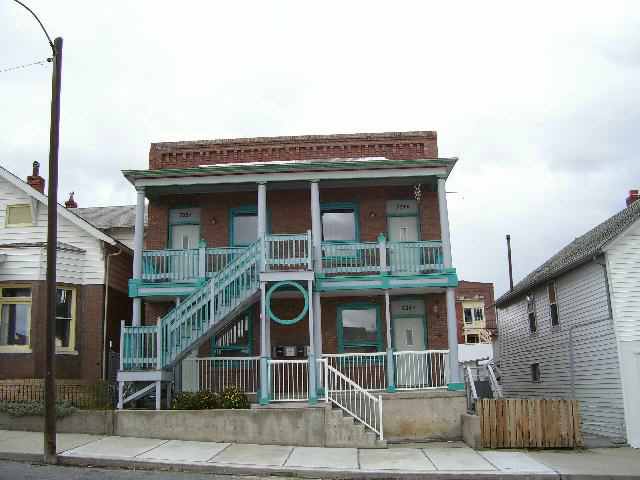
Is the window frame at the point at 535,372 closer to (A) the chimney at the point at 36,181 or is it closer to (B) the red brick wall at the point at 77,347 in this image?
(B) the red brick wall at the point at 77,347

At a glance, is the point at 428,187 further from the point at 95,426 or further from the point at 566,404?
the point at 95,426

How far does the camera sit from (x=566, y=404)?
14.9 metres


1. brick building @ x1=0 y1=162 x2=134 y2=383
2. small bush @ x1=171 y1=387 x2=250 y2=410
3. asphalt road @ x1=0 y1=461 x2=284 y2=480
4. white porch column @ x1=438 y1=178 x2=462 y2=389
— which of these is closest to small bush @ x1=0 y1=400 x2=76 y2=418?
small bush @ x1=171 y1=387 x2=250 y2=410

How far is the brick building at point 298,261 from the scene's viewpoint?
54.3 feet

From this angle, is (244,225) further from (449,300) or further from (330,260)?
(449,300)

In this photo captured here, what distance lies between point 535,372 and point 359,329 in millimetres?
8404

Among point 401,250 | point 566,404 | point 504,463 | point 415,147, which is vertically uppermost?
point 415,147

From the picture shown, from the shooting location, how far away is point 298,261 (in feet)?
54.8

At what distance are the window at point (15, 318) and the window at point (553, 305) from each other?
51.1 feet

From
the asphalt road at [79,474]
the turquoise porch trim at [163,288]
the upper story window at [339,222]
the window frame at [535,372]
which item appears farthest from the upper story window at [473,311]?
the asphalt road at [79,474]

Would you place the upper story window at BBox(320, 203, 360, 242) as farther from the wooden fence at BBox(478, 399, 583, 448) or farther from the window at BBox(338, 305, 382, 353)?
the wooden fence at BBox(478, 399, 583, 448)

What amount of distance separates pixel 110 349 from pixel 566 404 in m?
12.2

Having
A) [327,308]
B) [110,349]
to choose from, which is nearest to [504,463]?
[327,308]

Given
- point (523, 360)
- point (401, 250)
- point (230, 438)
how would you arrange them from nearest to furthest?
1. point (230, 438)
2. point (401, 250)
3. point (523, 360)
